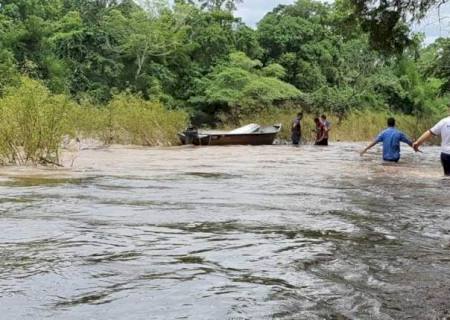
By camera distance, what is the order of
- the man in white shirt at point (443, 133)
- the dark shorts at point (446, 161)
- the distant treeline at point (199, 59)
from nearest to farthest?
the man in white shirt at point (443, 133) → the dark shorts at point (446, 161) → the distant treeline at point (199, 59)

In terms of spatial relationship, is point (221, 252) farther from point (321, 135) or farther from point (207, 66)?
point (207, 66)

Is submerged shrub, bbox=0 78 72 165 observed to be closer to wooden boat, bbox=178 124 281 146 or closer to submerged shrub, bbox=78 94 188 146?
submerged shrub, bbox=78 94 188 146

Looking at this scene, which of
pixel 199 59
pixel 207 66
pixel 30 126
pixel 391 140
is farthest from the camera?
pixel 199 59

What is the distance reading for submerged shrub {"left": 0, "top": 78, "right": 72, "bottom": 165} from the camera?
13.0m

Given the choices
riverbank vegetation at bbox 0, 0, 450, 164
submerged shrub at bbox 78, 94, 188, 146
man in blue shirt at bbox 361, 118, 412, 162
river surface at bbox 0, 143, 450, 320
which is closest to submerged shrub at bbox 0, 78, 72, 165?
river surface at bbox 0, 143, 450, 320

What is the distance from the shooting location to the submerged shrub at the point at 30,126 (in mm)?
12961

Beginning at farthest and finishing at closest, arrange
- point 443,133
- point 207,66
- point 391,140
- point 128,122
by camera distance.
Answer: point 207,66, point 128,122, point 391,140, point 443,133

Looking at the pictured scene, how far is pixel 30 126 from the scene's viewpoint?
13031 millimetres

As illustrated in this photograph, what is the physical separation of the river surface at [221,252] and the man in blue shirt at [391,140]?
15.6ft

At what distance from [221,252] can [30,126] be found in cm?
895

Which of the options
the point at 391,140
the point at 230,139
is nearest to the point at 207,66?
the point at 230,139

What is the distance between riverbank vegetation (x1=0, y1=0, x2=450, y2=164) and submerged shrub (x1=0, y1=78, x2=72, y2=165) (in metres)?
12.7

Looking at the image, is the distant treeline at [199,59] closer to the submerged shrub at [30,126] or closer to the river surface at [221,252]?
the submerged shrub at [30,126]

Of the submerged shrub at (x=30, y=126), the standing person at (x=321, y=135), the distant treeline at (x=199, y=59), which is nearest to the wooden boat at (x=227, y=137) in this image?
the standing person at (x=321, y=135)
